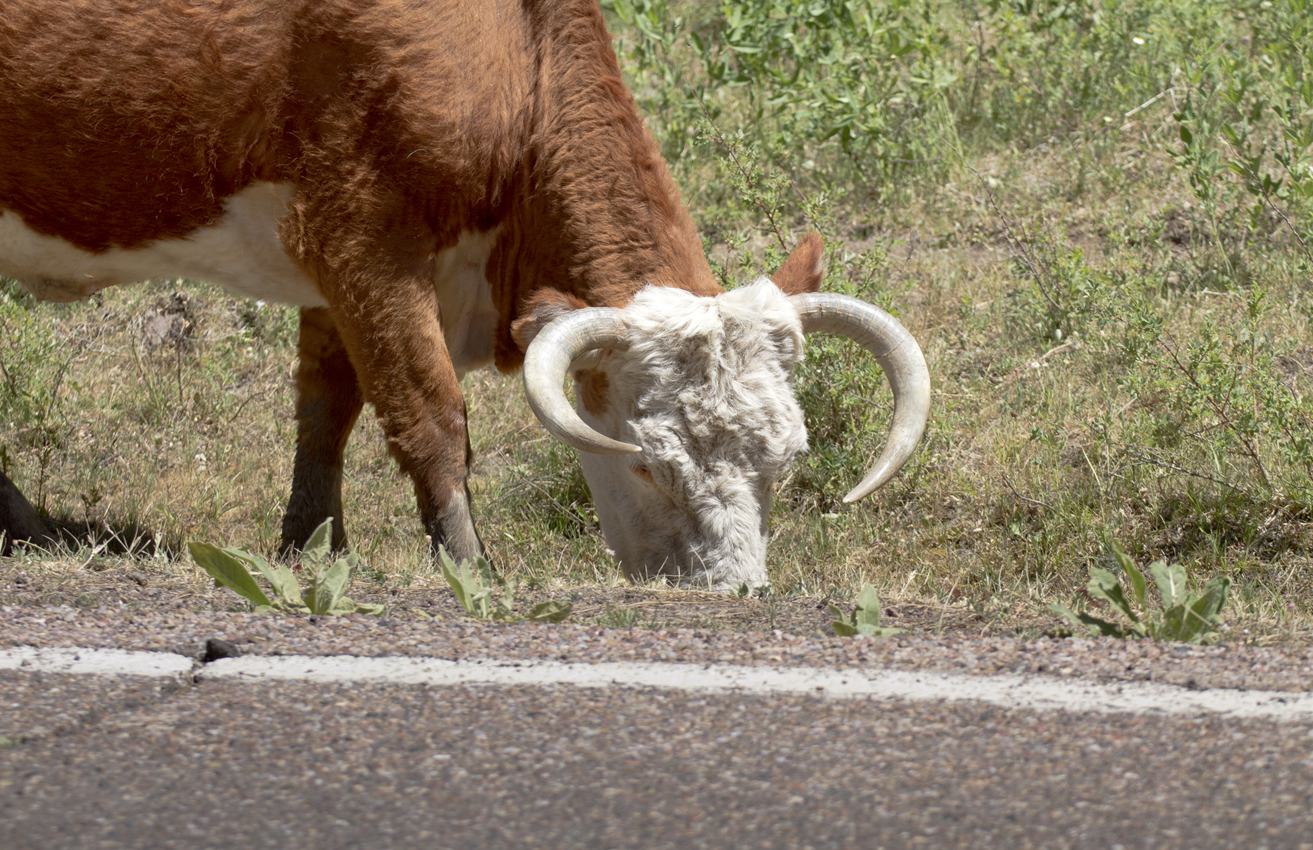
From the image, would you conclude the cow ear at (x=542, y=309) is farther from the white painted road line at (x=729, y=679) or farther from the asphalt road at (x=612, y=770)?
the asphalt road at (x=612, y=770)

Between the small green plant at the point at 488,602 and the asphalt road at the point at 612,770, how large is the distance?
26.5 inches

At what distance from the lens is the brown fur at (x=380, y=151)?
4.91m

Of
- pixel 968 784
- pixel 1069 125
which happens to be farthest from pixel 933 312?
pixel 968 784

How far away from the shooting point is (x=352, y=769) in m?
2.40

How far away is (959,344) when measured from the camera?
773 cm

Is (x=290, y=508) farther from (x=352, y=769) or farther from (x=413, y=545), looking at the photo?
(x=352, y=769)

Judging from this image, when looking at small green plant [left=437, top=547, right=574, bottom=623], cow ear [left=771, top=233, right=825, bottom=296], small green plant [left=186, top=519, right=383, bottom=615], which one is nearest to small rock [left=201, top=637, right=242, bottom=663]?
small green plant [left=186, top=519, right=383, bottom=615]

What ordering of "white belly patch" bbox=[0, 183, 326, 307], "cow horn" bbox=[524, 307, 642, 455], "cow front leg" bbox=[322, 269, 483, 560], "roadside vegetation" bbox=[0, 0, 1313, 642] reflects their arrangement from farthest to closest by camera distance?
"roadside vegetation" bbox=[0, 0, 1313, 642]
"white belly patch" bbox=[0, 183, 326, 307]
"cow front leg" bbox=[322, 269, 483, 560]
"cow horn" bbox=[524, 307, 642, 455]

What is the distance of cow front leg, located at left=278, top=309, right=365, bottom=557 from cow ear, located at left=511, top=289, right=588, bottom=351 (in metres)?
1.41

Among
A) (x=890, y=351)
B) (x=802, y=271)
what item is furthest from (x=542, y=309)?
A: (x=890, y=351)

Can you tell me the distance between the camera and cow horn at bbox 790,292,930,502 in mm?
4863

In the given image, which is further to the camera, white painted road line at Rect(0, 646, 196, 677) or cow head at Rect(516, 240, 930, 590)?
cow head at Rect(516, 240, 930, 590)

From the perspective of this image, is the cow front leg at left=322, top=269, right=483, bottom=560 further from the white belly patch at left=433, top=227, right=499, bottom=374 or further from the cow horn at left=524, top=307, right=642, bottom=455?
the cow horn at left=524, top=307, right=642, bottom=455

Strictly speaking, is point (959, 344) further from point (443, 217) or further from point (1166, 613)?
point (1166, 613)
